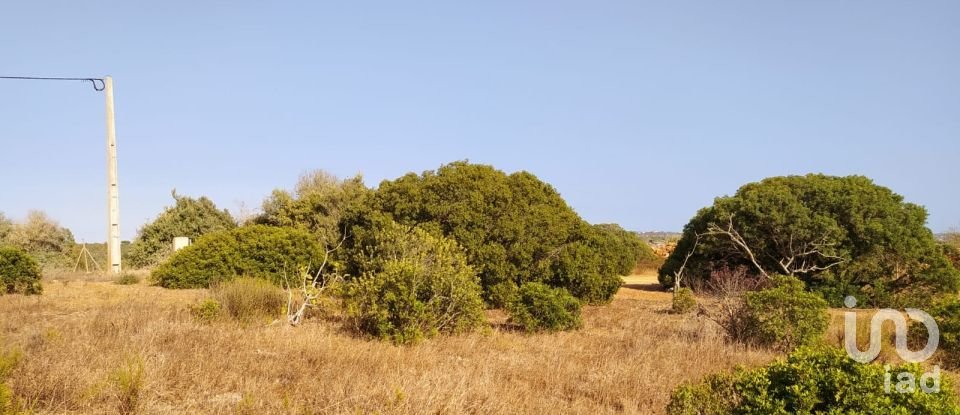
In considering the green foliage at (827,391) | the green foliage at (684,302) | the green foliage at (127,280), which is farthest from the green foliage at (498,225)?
the green foliage at (827,391)

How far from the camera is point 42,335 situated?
6.90 m

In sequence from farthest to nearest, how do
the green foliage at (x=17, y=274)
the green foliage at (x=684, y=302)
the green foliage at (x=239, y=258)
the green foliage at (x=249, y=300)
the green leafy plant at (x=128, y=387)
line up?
the green foliage at (x=239, y=258) < the green foliage at (x=684, y=302) < the green foliage at (x=17, y=274) < the green foliage at (x=249, y=300) < the green leafy plant at (x=128, y=387)

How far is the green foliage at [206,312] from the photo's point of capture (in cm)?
898

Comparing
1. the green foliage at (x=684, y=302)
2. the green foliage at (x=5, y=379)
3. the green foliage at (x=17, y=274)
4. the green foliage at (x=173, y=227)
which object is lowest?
the green foliage at (x=684, y=302)

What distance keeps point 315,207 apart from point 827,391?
24.3 m

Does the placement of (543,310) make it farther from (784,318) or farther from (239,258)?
(239,258)

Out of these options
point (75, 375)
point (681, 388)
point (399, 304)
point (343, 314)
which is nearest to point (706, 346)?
point (681, 388)

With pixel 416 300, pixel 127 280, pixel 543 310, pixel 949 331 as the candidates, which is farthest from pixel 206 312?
pixel 949 331

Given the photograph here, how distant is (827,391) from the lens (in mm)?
4449

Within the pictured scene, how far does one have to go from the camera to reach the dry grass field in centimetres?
499

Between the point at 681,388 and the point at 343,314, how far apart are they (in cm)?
643

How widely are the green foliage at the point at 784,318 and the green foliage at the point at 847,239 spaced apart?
9.22 metres

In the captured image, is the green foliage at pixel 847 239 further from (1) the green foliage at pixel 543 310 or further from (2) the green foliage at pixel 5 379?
(2) the green foliage at pixel 5 379

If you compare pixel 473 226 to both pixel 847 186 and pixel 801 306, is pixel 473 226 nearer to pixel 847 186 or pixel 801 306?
pixel 801 306
